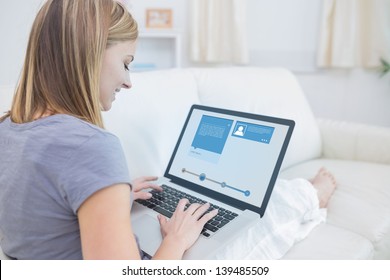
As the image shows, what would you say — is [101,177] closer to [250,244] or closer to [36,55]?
[36,55]

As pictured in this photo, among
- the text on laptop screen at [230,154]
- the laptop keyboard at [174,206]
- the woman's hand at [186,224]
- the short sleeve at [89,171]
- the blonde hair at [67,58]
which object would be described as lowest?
the laptop keyboard at [174,206]

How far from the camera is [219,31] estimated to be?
2947 mm

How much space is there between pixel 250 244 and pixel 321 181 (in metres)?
0.56

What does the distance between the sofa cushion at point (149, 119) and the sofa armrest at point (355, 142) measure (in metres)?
0.79

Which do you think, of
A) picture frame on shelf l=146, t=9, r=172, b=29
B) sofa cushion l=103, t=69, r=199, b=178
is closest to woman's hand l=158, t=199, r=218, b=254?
sofa cushion l=103, t=69, r=199, b=178

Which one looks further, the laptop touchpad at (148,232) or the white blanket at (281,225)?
the white blanket at (281,225)

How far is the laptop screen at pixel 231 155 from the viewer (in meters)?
0.94

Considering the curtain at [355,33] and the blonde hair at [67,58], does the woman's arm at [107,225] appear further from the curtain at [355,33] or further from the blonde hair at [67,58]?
the curtain at [355,33]

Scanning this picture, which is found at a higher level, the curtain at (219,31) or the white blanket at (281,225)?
the curtain at (219,31)

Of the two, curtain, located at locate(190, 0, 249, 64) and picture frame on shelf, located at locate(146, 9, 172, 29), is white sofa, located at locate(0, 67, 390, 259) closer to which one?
curtain, located at locate(190, 0, 249, 64)

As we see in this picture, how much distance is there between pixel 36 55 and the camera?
2.25 ft

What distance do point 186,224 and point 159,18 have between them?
8.24 ft

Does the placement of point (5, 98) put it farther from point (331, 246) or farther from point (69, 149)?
point (331, 246)

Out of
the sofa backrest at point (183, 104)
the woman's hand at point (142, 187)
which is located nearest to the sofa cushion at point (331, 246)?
the woman's hand at point (142, 187)
